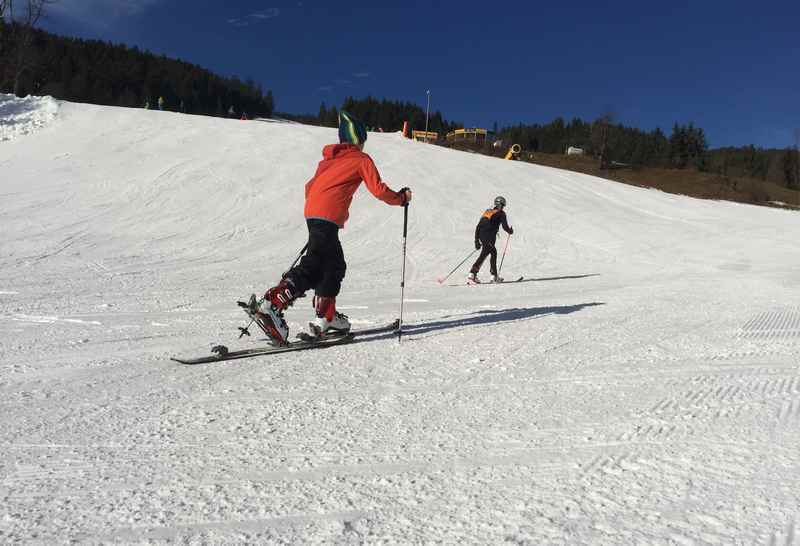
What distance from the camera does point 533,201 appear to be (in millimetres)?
20281

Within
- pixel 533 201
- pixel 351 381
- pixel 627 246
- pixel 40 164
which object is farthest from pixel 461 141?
pixel 351 381

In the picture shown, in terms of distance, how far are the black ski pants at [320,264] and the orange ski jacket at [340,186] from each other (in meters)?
0.10

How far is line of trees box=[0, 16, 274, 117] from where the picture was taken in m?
80.4

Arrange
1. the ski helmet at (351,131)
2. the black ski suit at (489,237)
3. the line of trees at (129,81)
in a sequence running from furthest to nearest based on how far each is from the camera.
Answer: the line of trees at (129,81) < the black ski suit at (489,237) < the ski helmet at (351,131)

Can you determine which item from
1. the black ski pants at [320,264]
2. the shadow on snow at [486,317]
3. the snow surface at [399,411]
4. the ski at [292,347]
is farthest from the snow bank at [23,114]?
the shadow on snow at [486,317]

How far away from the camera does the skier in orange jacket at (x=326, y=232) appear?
14.3 feet

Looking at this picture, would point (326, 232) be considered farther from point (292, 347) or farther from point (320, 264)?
point (292, 347)

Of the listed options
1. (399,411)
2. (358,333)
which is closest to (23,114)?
(358,333)

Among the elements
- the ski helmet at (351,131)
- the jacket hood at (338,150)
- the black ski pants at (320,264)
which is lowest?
the black ski pants at (320,264)

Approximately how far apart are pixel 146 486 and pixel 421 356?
2424mm

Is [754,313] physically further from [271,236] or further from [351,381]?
[271,236]

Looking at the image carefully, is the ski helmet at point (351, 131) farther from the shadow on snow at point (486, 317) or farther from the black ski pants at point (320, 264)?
the shadow on snow at point (486, 317)

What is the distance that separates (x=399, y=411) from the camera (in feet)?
9.71

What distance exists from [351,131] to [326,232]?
99cm
